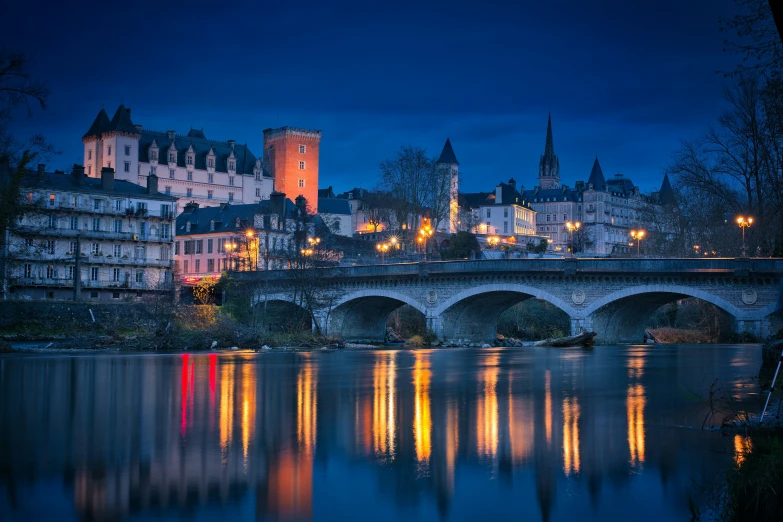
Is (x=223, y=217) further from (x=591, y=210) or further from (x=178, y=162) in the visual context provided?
(x=591, y=210)

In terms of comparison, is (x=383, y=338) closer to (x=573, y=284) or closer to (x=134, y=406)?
(x=573, y=284)

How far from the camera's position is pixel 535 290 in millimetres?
52594

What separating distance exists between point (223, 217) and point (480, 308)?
36218 millimetres

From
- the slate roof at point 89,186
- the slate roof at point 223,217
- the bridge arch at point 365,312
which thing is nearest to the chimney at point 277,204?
the slate roof at point 223,217

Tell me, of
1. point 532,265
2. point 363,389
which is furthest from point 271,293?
point 363,389

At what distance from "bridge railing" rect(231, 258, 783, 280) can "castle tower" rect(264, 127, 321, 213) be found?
221 ft

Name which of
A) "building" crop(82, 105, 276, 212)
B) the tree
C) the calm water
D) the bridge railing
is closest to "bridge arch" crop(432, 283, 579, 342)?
the bridge railing

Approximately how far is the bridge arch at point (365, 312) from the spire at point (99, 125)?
66252mm

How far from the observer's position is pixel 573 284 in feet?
170

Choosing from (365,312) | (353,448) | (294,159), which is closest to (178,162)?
(294,159)

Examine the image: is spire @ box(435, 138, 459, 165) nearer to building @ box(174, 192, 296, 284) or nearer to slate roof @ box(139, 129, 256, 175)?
slate roof @ box(139, 129, 256, 175)

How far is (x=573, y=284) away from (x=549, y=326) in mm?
12673

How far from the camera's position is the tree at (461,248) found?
296 ft

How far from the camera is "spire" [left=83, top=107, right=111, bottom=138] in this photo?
11938 centimetres
